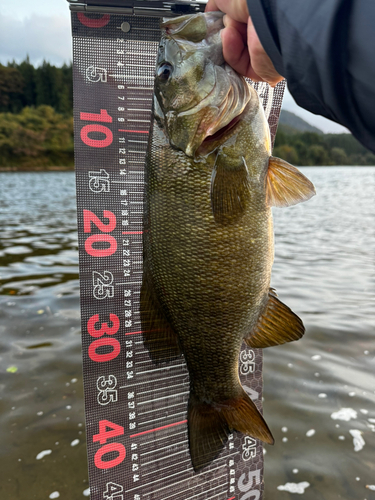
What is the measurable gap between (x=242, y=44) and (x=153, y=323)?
1190 millimetres

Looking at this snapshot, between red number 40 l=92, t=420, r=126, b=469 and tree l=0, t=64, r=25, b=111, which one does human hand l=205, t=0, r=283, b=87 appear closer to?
red number 40 l=92, t=420, r=126, b=469

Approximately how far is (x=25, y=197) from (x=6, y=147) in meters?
21.6

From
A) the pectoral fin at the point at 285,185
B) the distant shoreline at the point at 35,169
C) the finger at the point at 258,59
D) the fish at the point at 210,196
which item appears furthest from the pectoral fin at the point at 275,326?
the distant shoreline at the point at 35,169

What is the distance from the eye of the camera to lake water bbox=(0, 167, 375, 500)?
8.01 ft

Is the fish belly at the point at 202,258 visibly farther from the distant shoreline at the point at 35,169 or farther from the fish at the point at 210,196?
the distant shoreline at the point at 35,169

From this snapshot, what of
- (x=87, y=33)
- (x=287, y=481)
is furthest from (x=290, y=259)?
(x=87, y=33)

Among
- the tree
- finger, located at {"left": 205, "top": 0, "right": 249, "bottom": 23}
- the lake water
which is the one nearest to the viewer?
finger, located at {"left": 205, "top": 0, "right": 249, "bottom": 23}

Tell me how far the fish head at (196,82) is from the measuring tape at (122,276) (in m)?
0.41

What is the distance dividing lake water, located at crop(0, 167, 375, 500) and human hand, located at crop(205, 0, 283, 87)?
8.21 feet

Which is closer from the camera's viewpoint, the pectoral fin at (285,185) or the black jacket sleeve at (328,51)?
the black jacket sleeve at (328,51)

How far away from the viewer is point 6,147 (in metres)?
35.2

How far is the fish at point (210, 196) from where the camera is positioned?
1381 mm

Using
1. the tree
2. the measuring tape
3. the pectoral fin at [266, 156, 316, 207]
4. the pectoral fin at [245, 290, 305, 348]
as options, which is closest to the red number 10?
the measuring tape

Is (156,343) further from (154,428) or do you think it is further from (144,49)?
(144,49)
